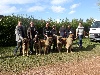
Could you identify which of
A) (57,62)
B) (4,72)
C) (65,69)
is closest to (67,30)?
(57,62)

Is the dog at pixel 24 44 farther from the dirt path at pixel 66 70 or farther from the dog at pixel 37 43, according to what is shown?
the dirt path at pixel 66 70

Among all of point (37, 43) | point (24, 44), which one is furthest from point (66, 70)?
point (37, 43)

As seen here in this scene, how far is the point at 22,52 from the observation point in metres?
13.5

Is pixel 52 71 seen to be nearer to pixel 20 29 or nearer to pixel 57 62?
pixel 57 62

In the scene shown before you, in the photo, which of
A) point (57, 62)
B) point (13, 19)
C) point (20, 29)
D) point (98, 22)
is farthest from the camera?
point (98, 22)

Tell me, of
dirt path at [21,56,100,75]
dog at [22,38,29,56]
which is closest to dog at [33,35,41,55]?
dog at [22,38,29,56]

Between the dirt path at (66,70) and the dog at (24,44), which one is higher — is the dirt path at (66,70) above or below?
below

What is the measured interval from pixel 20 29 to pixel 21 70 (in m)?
3.77

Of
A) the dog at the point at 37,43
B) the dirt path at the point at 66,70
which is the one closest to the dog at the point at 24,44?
the dog at the point at 37,43

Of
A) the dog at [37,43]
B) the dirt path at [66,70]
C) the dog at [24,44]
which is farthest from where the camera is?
the dog at [37,43]

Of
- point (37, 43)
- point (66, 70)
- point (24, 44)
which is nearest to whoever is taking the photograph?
point (66, 70)

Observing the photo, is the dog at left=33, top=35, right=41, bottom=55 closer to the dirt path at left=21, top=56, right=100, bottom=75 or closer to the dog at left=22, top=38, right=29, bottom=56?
the dog at left=22, top=38, right=29, bottom=56

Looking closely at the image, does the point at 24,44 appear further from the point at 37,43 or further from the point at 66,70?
the point at 66,70

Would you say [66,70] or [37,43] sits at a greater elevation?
[37,43]
